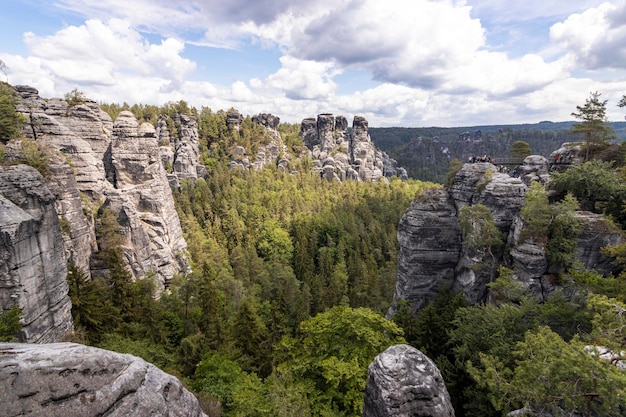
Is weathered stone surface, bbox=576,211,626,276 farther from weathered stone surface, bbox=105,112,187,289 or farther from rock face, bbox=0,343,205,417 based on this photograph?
weathered stone surface, bbox=105,112,187,289

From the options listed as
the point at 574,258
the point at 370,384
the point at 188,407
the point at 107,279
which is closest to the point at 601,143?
the point at 574,258

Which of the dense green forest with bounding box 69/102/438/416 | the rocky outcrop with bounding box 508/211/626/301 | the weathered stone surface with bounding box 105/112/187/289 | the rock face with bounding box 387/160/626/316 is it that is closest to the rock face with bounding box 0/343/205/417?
the dense green forest with bounding box 69/102/438/416

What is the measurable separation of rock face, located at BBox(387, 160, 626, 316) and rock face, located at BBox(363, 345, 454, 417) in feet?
38.2

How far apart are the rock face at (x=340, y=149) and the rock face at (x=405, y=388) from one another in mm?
91286

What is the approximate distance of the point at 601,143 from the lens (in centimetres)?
2753

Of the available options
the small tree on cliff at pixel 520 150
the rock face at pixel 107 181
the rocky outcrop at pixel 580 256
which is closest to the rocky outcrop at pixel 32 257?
the rock face at pixel 107 181

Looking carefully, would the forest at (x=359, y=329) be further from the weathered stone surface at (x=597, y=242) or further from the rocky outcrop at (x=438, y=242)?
the rocky outcrop at (x=438, y=242)

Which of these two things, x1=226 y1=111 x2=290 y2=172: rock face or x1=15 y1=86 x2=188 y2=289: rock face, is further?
x1=226 y1=111 x2=290 y2=172: rock face

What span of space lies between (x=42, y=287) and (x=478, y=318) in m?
23.7

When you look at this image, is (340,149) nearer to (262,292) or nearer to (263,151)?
(263,151)

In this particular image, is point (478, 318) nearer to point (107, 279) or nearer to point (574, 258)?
point (574, 258)

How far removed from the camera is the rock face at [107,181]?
27609 millimetres

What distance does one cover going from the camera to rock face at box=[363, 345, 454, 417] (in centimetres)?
903

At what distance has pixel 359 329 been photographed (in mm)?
16328
